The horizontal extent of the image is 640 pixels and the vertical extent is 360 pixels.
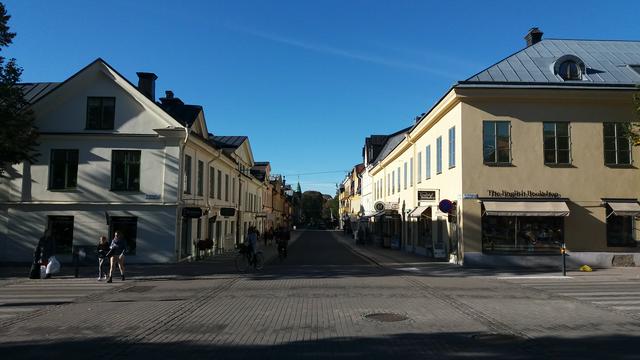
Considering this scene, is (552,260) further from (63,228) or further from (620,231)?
(63,228)

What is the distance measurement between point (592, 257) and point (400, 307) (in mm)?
13858

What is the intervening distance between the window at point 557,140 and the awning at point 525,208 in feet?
6.75

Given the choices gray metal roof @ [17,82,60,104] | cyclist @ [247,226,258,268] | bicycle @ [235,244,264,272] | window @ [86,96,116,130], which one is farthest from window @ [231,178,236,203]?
cyclist @ [247,226,258,268]

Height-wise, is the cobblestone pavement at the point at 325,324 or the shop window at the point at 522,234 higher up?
the shop window at the point at 522,234

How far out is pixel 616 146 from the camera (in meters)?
22.2

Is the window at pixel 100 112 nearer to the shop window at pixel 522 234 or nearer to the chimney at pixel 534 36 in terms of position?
the shop window at pixel 522 234

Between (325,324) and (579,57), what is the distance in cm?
2144

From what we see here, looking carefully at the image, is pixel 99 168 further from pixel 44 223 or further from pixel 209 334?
pixel 209 334

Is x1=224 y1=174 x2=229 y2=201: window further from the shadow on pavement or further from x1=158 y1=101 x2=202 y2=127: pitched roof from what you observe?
the shadow on pavement

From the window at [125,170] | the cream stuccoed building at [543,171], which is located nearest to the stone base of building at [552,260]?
the cream stuccoed building at [543,171]

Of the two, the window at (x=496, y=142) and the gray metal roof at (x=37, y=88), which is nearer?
the window at (x=496, y=142)

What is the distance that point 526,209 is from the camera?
69.8ft

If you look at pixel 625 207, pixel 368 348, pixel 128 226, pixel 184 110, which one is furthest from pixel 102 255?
pixel 625 207

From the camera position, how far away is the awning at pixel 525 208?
2109 cm
